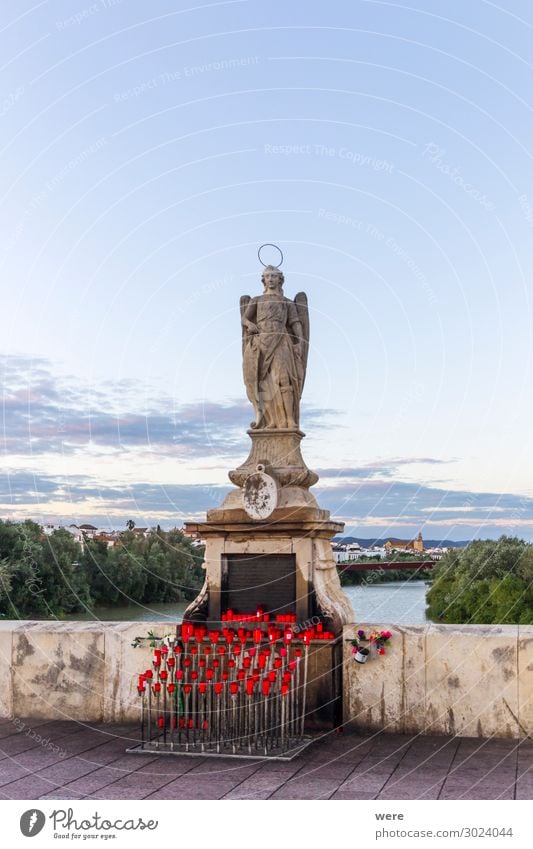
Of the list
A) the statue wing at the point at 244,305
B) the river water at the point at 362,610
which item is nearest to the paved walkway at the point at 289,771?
the statue wing at the point at 244,305

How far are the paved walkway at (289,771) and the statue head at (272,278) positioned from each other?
550cm

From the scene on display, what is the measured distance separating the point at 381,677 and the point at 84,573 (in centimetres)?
3525

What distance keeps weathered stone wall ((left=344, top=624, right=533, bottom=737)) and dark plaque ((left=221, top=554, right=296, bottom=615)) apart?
98 centimetres

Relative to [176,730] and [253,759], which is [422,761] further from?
[176,730]

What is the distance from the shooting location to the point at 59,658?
1078 cm

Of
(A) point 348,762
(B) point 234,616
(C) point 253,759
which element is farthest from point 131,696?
(A) point 348,762

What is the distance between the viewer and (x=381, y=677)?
9.98 metres

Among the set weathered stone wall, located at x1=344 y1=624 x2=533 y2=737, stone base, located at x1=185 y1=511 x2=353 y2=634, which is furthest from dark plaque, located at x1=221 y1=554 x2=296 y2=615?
weathered stone wall, located at x1=344 y1=624 x2=533 y2=737

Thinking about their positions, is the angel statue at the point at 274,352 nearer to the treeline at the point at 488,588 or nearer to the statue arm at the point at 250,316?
the statue arm at the point at 250,316

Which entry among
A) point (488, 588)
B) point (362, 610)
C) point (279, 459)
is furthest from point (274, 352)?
point (488, 588)

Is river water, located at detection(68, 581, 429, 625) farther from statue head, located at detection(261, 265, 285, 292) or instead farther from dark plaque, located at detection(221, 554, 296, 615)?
statue head, located at detection(261, 265, 285, 292)

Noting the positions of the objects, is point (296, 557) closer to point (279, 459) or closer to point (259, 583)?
point (259, 583)

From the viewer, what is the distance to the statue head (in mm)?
11734

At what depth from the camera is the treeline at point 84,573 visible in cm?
3841
